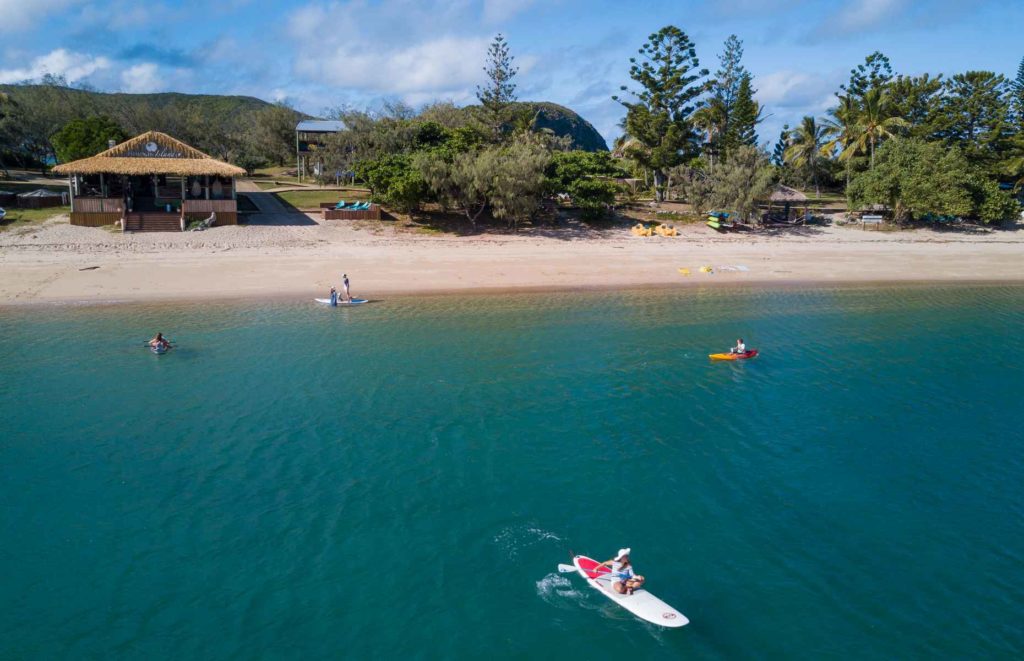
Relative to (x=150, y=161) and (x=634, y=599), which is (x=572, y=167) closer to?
(x=150, y=161)

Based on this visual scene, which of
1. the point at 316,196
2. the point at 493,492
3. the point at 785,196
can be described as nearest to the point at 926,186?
the point at 785,196

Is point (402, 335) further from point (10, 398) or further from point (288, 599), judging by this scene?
point (288, 599)

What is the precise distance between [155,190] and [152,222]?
6.12 metres

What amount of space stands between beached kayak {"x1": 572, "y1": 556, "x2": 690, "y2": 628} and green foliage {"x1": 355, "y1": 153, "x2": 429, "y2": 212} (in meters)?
36.4

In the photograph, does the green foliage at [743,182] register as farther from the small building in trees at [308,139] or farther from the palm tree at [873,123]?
the small building in trees at [308,139]

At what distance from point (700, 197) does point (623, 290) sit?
21361 mm

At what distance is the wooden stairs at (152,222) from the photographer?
141 feet

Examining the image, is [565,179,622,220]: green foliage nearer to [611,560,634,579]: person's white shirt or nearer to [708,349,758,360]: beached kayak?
[708,349,758,360]: beached kayak

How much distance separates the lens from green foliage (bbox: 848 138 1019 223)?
5347 cm

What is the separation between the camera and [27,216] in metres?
43.6

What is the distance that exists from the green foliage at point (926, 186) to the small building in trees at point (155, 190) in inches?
1940

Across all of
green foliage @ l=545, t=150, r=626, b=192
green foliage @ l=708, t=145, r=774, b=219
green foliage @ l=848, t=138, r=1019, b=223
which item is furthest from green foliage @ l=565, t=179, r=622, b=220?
green foliage @ l=848, t=138, r=1019, b=223

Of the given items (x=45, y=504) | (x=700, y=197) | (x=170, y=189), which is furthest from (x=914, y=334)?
(x=170, y=189)

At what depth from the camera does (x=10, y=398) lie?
21438mm
